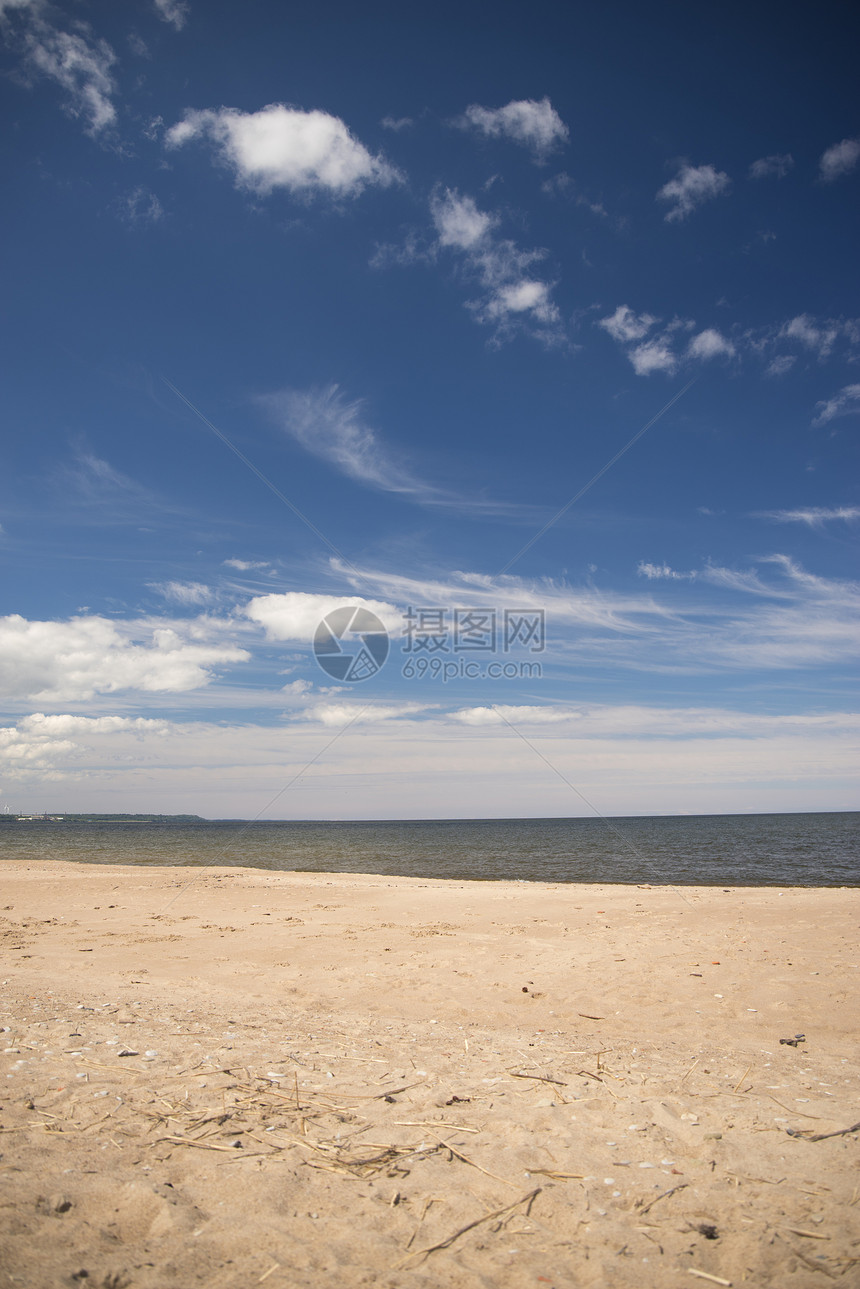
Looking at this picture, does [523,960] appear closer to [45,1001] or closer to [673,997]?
[673,997]

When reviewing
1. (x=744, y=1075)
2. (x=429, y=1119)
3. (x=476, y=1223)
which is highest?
(x=476, y=1223)

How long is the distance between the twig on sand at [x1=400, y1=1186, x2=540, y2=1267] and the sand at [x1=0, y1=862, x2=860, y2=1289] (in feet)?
0.05

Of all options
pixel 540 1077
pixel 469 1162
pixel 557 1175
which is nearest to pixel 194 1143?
pixel 469 1162

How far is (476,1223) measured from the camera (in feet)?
9.89

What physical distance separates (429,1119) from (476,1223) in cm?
107

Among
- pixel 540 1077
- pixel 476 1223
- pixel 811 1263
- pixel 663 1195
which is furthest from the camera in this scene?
pixel 540 1077

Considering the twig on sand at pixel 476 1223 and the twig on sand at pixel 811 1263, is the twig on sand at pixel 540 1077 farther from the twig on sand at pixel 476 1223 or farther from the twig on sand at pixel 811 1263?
the twig on sand at pixel 811 1263

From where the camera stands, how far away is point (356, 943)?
10.1 meters

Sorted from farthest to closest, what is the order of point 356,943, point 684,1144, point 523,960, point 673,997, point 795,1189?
point 356,943, point 523,960, point 673,997, point 684,1144, point 795,1189

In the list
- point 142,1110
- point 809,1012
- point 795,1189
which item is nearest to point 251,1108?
point 142,1110

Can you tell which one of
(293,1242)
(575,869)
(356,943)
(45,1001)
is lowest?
(575,869)

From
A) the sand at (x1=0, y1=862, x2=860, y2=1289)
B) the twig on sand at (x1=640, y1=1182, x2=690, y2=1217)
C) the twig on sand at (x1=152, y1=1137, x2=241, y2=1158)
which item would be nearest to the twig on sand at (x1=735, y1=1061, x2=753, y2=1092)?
the sand at (x1=0, y1=862, x2=860, y2=1289)

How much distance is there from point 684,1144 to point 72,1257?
3.36 m

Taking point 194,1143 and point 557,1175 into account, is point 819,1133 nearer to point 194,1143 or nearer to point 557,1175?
point 557,1175
